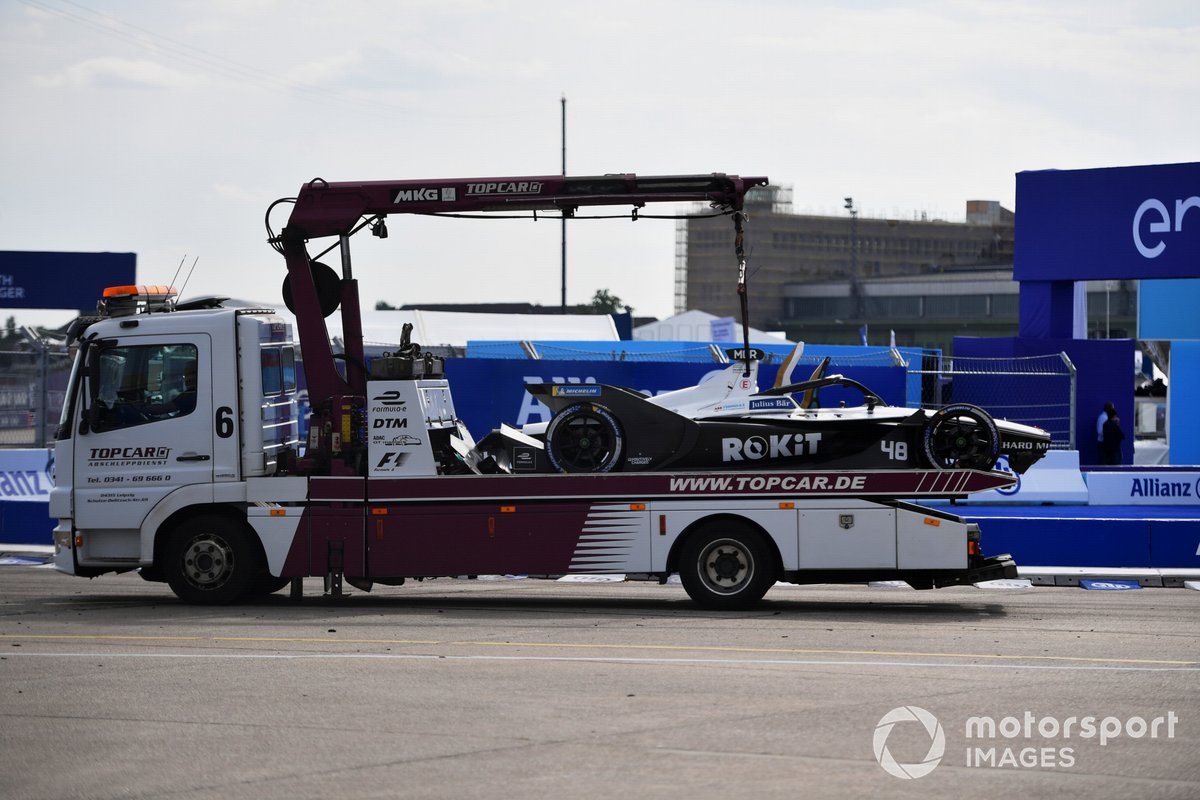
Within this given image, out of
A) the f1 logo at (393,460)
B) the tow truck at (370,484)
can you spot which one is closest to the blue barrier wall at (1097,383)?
the tow truck at (370,484)

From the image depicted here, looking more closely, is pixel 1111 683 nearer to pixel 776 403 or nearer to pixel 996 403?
pixel 776 403

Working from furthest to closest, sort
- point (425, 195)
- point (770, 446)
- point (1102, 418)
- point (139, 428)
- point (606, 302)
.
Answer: point (606, 302)
point (1102, 418)
point (425, 195)
point (139, 428)
point (770, 446)

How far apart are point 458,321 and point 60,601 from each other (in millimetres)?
23112

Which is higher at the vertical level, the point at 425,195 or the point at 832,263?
the point at 832,263

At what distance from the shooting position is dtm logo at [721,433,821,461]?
1289cm

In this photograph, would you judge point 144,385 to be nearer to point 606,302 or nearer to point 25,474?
point 25,474

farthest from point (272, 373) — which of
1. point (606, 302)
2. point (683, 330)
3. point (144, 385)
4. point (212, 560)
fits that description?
point (606, 302)

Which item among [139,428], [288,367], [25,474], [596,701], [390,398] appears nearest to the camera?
[596,701]

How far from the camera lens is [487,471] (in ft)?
44.3

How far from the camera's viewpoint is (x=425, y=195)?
44.5ft

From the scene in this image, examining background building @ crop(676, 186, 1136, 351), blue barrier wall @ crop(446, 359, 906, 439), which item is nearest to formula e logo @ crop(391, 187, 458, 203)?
blue barrier wall @ crop(446, 359, 906, 439)

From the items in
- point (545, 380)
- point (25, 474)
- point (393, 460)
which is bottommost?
point (25, 474)

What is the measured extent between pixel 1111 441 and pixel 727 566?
14.6 m

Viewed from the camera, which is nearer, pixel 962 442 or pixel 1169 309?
pixel 962 442
